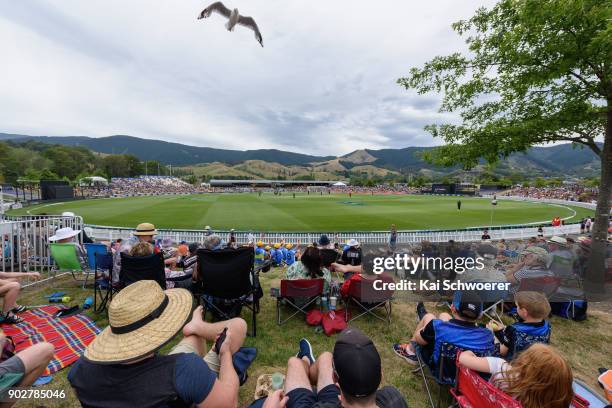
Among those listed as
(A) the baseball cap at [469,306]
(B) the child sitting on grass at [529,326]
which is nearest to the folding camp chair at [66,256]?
(A) the baseball cap at [469,306]

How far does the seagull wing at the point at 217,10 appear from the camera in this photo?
38.1ft

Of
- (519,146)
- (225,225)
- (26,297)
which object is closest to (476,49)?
(519,146)

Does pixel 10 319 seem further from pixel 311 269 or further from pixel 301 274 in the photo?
pixel 311 269

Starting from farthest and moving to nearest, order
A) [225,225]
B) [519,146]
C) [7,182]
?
[7,182], [225,225], [519,146]

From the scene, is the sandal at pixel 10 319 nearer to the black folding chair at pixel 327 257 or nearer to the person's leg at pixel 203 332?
the person's leg at pixel 203 332

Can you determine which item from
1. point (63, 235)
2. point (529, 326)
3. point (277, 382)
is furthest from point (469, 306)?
point (63, 235)

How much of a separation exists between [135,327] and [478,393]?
2.65 metres

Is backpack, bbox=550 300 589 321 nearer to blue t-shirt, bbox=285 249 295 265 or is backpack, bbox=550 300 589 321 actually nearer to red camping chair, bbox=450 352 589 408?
red camping chair, bbox=450 352 589 408

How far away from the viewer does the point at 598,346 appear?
4621 millimetres

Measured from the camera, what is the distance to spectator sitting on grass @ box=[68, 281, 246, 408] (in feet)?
5.49

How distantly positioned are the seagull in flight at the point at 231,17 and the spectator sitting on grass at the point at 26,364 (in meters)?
12.4

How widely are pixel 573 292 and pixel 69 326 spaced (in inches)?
395

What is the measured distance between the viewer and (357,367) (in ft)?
5.14

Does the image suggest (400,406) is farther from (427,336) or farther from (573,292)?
(573,292)
